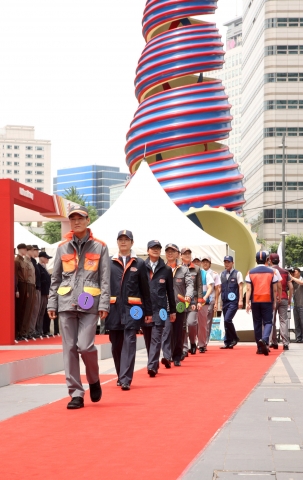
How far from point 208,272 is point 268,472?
14324 millimetres

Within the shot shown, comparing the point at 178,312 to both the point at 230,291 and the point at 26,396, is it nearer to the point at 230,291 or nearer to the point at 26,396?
the point at 26,396

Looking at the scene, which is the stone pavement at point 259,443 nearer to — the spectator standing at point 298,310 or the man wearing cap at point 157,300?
the man wearing cap at point 157,300

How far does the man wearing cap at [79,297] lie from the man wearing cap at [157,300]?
11.4ft

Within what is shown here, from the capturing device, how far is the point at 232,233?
161 ft

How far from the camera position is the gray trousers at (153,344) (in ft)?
43.4

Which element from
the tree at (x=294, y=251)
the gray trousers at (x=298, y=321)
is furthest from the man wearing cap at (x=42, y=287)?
the tree at (x=294, y=251)

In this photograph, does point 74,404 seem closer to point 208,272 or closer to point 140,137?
point 208,272

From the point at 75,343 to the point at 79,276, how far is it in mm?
646

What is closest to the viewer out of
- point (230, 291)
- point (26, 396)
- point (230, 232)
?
point (26, 396)

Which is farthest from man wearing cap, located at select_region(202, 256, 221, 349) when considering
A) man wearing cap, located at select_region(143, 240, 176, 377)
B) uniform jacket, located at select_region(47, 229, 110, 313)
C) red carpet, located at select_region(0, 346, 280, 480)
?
uniform jacket, located at select_region(47, 229, 110, 313)

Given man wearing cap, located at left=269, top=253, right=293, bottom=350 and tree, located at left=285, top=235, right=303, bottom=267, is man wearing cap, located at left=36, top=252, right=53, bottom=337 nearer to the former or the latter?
man wearing cap, located at left=269, top=253, right=293, bottom=350

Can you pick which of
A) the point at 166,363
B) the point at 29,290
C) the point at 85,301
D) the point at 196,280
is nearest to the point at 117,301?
the point at 85,301

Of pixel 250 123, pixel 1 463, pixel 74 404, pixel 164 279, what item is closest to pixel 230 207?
pixel 164 279

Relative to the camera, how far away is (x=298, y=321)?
81.0 feet
